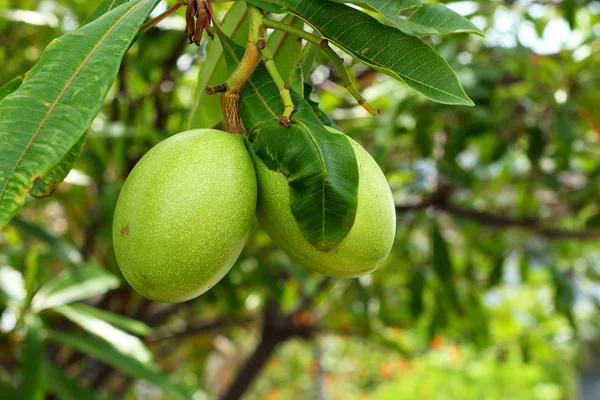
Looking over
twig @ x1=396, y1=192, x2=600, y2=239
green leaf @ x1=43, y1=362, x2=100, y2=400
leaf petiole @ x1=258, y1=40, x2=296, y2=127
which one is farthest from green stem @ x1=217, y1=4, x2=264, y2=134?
twig @ x1=396, y1=192, x2=600, y2=239

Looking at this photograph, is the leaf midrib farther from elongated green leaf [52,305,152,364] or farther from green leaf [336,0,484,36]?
elongated green leaf [52,305,152,364]

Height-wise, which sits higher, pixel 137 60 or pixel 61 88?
pixel 61 88

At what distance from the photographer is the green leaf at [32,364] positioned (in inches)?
47.3

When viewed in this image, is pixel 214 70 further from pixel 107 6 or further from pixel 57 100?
pixel 57 100

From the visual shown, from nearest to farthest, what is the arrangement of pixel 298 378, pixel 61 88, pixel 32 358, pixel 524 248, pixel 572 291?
pixel 61 88 → pixel 32 358 → pixel 572 291 → pixel 524 248 → pixel 298 378

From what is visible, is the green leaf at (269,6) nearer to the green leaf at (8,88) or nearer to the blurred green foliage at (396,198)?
the green leaf at (8,88)

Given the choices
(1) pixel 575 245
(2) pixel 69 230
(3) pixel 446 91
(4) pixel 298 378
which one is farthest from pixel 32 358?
(4) pixel 298 378

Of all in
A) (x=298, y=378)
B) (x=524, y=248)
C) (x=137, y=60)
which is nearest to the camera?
(x=137, y=60)

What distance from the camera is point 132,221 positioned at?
56cm

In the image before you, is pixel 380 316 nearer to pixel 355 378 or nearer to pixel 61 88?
pixel 61 88

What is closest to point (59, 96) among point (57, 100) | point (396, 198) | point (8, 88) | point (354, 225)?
point (57, 100)

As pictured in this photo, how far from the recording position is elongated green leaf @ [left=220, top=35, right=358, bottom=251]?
538 millimetres

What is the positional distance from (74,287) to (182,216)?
96 cm

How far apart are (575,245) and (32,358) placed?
2133 millimetres
